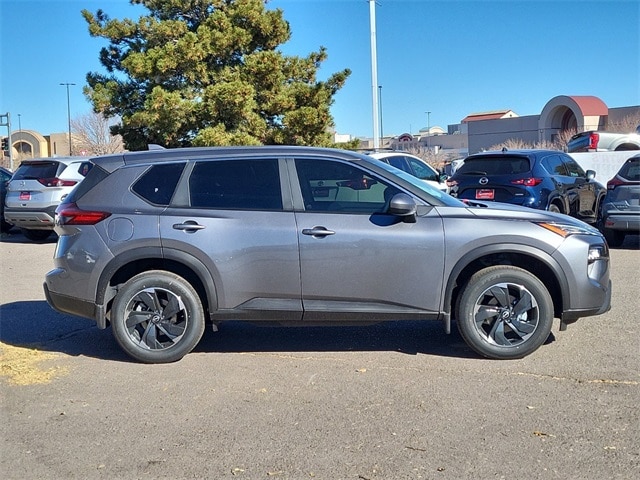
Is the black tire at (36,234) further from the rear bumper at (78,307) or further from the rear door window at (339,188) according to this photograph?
the rear door window at (339,188)

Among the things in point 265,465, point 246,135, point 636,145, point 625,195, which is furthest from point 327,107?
point 265,465

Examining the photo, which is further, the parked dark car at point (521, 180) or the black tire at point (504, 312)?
the parked dark car at point (521, 180)

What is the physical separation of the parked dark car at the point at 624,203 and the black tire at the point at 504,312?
6537mm

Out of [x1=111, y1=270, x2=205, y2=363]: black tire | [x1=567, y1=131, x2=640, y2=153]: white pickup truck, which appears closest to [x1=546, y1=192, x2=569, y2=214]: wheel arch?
[x1=111, y1=270, x2=205, y2=363]: black tire

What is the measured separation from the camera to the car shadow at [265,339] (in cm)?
607

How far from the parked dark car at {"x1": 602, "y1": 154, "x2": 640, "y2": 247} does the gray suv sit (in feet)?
19.8

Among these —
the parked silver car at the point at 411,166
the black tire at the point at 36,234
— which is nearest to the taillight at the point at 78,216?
the parked silver car at the point at 411,166

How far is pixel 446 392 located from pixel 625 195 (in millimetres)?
7780

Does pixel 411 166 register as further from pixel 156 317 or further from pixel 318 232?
pixel 156 317

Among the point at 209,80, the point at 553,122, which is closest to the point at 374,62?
the point at 209,80

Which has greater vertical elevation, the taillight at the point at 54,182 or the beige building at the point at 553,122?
the beige building at the point at 553,122

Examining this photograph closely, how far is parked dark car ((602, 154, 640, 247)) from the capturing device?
36.8 feet

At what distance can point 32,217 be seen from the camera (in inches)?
535

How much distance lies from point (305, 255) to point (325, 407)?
1299 millimetres
